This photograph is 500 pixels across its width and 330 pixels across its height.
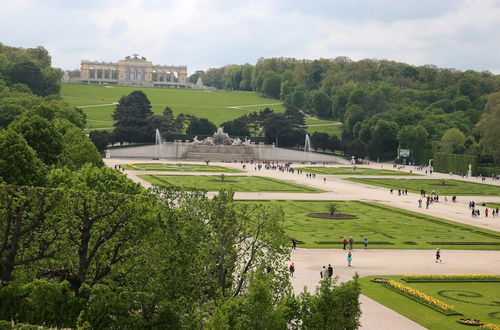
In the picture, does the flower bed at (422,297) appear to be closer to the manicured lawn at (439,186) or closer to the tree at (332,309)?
the tree at (332,309)

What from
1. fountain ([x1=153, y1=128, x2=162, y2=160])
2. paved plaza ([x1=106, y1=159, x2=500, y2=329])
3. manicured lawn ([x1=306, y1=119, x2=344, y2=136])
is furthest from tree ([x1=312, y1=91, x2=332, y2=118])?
paved plaza ([x1=106, y1=159, x2=500, y2=329])

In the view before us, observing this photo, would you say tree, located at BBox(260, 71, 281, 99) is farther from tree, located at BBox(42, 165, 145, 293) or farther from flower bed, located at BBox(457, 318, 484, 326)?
tree, located at BBox(42, 165, 145, 293)

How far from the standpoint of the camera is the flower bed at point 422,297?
23311 mm

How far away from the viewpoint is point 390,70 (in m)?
171

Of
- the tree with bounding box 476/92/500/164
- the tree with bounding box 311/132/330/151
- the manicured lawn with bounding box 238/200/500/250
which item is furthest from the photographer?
the tree with bounding box 311/132/330/151

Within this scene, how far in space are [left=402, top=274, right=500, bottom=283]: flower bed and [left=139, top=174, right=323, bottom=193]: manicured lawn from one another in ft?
99.8

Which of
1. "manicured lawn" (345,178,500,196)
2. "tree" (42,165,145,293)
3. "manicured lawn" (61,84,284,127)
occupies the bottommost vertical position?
"manicured lawn" (345,178,500,196)

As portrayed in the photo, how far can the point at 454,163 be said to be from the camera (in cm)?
9531

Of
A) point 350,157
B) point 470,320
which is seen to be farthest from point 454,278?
point 350,157

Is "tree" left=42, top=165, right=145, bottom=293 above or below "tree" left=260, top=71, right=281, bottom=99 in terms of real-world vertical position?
below

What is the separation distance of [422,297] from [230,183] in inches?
1614

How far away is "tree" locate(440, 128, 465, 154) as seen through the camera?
339 feet

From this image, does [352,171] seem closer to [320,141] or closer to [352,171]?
[352,171]

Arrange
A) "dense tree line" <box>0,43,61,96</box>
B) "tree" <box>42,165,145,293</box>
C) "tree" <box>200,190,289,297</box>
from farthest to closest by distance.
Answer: "dense tree line" <box>0,43,61,96</box>
"tree" <box>42,165,145,293</box>
"tree" <box>200,190,289,297</box>
